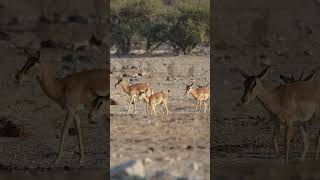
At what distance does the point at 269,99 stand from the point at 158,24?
990 inches

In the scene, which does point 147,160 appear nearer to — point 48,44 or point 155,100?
point 155,100

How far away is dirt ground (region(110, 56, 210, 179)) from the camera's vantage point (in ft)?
26.2

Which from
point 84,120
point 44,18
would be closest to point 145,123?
point 84,120

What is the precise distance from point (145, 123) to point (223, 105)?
7.42 feet

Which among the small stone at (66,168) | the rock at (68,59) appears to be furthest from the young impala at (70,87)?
the rock at (68,59)

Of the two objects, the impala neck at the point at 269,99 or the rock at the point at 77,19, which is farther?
the rock at the point at 77,19

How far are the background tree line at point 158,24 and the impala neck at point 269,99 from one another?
2074cm

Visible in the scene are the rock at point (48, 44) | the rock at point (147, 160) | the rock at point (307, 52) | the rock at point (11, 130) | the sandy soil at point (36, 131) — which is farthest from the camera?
the rock at point (48, 44)

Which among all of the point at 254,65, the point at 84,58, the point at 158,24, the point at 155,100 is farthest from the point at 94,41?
the point at 158,24

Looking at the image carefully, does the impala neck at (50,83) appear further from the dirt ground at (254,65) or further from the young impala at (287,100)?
the young impala at (287,100)

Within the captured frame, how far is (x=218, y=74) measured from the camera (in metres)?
17.4

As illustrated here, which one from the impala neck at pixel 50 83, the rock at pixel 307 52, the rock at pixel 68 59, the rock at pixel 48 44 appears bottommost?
the impala neck at pixel 50 83

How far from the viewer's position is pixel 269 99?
26.9 ft

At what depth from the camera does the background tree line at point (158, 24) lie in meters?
30.7
